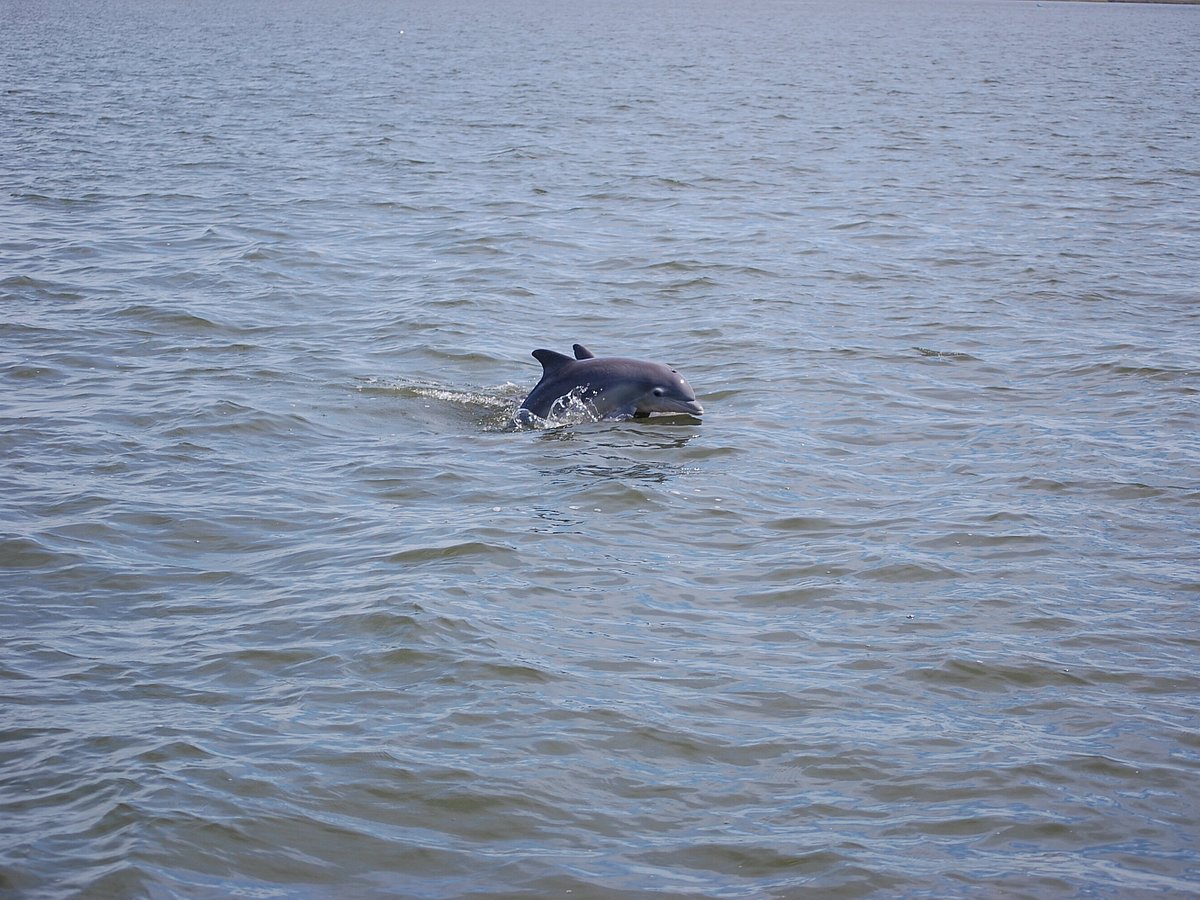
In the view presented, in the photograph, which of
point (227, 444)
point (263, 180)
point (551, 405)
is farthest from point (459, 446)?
point (263, 180)

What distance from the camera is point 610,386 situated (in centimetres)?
1224

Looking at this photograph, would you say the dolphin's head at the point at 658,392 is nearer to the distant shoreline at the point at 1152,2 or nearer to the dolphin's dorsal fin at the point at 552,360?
the dolphin's dorsal fin at the point at 552,360

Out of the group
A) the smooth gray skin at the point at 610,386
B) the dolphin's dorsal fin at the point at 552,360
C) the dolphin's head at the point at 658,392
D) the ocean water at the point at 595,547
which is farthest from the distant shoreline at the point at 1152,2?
the dolphin's dorsal fin at the point at 552,360

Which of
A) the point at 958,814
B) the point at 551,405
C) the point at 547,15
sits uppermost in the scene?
the point at 547,15

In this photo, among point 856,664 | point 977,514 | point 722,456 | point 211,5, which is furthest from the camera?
point 211,5

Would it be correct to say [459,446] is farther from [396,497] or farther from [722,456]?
[722,456]

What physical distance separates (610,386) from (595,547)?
2916mm

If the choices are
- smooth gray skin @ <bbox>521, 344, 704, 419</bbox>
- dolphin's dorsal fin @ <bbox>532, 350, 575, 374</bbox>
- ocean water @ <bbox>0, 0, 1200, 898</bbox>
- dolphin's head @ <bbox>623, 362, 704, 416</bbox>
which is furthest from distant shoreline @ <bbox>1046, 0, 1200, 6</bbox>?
dolphin's dorsal fin @ <bbox>532, 350, 575, 374</bbox>

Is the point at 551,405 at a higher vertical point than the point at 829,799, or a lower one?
higher

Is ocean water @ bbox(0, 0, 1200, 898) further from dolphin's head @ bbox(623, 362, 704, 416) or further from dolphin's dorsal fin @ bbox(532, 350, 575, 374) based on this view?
dolphin's dorsal fin @ bbox(532, 350, 575, 374)

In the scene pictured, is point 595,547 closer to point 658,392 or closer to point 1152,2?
point 658,392

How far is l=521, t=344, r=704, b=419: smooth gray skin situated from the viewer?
1221cm

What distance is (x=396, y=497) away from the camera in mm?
10531

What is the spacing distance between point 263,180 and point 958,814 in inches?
886
